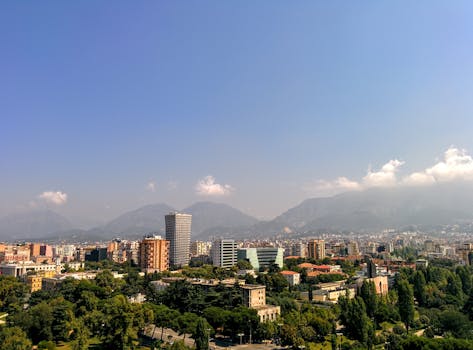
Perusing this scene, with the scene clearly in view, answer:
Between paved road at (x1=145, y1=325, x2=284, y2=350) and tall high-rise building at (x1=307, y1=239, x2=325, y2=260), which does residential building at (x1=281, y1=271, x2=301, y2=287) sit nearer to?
paved road at (x1=145, y1=325, x2=284, y2=350)

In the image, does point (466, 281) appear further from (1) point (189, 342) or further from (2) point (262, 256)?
(2) point (262, 256)

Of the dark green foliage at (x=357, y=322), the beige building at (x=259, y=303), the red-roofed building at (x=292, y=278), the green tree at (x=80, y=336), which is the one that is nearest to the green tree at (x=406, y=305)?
the dark green foliage at (x=357, y=322)

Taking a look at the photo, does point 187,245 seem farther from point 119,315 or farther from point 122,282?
point 119,315

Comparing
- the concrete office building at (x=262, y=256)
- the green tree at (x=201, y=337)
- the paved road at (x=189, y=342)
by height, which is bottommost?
the paved road at (x=189, y=342)

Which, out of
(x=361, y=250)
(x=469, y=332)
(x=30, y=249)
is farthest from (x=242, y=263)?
(x=361, y=250)

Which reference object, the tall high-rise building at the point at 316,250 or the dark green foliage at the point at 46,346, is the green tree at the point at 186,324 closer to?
the dark green foliage at the point at 46,346

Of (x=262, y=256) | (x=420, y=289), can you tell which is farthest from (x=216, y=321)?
(x=262, y=256)
